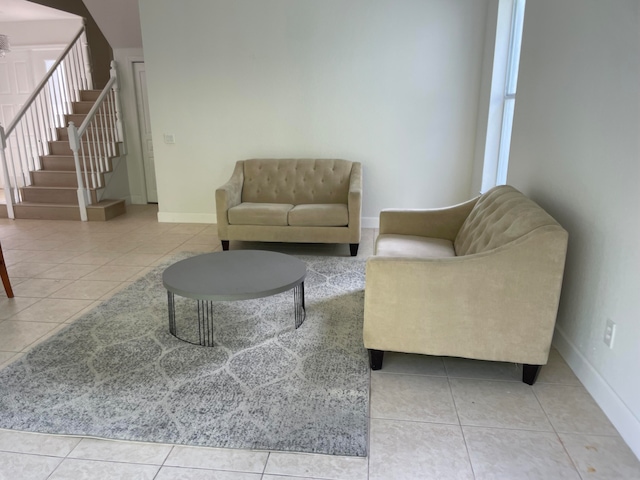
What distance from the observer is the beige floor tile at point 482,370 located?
7.42 feet

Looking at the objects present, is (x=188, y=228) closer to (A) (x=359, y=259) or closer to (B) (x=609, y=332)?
(A) (x=359, y=259)

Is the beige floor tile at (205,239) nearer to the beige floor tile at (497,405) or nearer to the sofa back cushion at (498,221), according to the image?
the sofa back cushion at (498,221)

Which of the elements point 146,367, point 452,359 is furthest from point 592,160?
point 146,367

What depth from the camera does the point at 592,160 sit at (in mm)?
2156

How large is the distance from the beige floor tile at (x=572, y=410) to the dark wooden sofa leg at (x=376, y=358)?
752 mm

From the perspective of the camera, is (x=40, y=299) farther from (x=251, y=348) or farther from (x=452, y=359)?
(x=452, y=359)

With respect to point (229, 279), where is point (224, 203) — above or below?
above

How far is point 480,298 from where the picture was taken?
2.06 meters

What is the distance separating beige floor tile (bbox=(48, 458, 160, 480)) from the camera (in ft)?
5.31

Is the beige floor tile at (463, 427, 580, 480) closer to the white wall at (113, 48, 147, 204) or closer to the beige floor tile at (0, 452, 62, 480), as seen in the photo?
the beige floor tile at (0, 452, 62, 480)

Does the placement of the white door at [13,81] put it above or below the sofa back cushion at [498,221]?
above

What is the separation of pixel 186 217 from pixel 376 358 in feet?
13.1

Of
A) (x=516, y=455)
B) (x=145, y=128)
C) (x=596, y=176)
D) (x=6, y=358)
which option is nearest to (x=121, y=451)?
(x=6, y=358)

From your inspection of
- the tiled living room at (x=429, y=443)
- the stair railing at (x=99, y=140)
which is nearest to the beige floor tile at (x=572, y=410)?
the tiled living room at (x=429, y=443)
